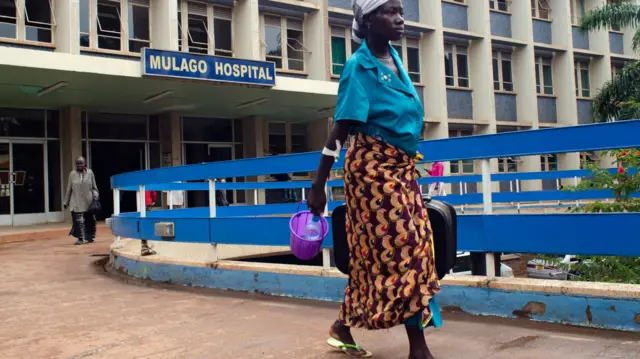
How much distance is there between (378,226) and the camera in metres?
2.94

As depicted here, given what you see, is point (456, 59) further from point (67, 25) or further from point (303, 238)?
point (303, 238)

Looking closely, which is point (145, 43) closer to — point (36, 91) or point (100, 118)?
point (100, 118)

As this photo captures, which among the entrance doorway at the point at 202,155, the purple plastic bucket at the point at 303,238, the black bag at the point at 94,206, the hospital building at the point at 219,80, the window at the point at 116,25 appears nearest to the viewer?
the purple plastic bucket at the point at 303,238

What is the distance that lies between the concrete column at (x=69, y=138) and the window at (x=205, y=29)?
11.6 ft

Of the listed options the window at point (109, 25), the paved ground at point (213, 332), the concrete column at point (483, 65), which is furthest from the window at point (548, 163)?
the paved ground at point (213, 332)

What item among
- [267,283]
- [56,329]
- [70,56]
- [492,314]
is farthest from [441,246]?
[70,56]

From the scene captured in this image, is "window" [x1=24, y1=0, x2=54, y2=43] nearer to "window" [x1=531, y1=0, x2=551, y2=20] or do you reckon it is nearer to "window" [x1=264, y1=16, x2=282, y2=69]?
"window" [x1=264, y1=16, x2=282, y2=69]

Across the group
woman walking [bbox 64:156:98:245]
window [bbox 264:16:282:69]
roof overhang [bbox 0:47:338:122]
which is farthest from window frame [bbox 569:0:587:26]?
A: woman walking [bbox 64:156:98:245]

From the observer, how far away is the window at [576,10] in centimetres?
2738

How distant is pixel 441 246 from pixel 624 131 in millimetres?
1319

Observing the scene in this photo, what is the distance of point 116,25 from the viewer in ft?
53.5

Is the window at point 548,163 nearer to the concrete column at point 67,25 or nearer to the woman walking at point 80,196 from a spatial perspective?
the concrete column at point 67,25

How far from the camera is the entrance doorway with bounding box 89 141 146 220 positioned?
1680cm

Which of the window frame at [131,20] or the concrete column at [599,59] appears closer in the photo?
the window frame at [131,20]
